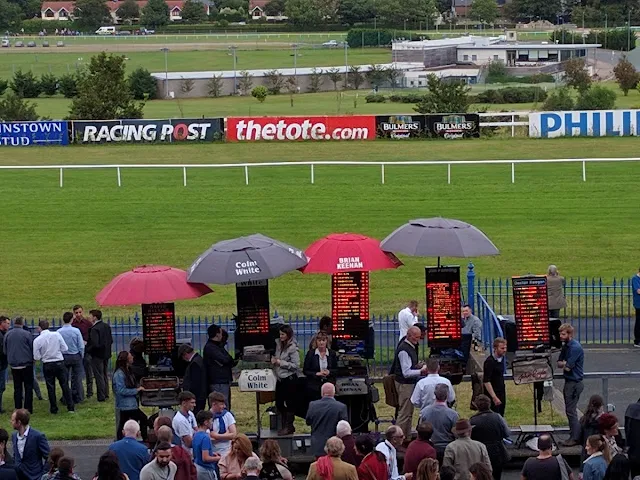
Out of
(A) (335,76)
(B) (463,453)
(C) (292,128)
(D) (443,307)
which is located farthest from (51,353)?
(A) (335,76)

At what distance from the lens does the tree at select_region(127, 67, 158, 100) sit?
8256cm

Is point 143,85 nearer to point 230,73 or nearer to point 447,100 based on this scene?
point 230,73

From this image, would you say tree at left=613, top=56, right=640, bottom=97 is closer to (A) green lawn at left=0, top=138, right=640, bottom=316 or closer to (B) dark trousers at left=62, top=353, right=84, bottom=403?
(A) green lawn at left=0, top=138, right=640, bottom=316

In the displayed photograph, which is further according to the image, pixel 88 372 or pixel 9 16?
pixel 9 16

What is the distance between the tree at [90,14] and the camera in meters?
171

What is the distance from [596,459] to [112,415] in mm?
7747

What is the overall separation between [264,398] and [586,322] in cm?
751

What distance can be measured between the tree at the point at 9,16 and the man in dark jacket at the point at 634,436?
6381 inches

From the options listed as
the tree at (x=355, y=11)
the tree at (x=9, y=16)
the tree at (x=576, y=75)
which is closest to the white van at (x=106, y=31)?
the tree at (x=9, y=16)

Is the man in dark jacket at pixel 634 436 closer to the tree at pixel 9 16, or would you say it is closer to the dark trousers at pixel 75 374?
the dark trousers at pixel 75 374

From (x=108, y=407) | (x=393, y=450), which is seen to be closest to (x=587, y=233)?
(x=108, y=407)

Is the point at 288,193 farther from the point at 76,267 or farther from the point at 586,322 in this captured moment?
the point at 586,322

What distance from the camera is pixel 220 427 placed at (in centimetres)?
1217

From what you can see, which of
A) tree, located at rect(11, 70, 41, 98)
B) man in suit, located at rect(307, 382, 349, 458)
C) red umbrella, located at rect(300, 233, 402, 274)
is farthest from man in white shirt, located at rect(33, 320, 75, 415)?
tree, located at rect(11, 70, 41, 98)
